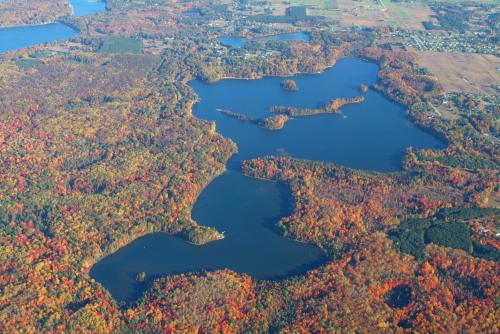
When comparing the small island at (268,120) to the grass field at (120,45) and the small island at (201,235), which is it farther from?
the grass field at (120,45)

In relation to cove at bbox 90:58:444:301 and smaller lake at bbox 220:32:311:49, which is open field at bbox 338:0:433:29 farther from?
cove at bbox 90:58:444:301

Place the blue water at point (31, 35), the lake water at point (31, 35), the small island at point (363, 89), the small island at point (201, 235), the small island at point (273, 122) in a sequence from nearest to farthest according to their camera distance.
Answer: the small island at point (201, 235), the small island at point (273, 122), the small island at point (363, 89), the lake water at point (31, 35), the blue water at point (31, 35)

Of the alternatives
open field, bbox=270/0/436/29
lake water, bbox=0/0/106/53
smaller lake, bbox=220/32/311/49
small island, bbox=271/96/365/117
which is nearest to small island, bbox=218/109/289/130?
small island, bbox=271/96/365/117

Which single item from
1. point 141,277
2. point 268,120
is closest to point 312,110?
point 268,120

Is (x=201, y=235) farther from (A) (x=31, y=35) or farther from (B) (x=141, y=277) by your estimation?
(A) (x=31, y=35)

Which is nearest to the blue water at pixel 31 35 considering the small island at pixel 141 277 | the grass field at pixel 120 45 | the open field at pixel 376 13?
the grass field at pixel 120 45
